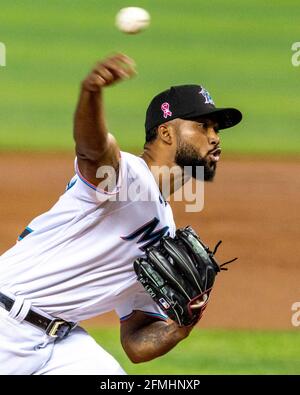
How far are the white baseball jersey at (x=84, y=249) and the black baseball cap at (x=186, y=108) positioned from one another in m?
0.41

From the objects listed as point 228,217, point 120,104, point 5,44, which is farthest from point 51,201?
point 5,44

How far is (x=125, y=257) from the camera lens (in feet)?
13.3

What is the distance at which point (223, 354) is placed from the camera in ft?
21.9

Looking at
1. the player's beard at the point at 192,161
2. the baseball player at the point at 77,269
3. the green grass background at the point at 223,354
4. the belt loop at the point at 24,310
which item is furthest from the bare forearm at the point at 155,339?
the green grass background at the point at 223,354

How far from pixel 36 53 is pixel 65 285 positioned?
1158 centimetres

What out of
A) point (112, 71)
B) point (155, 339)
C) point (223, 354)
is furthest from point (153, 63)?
point (112, 71)

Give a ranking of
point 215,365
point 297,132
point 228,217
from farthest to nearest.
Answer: point 297,132 → point 228,217 → point 215,365

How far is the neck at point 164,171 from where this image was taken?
423 cm

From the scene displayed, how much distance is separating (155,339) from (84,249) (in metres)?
0.60

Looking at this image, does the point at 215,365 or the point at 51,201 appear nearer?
the point at 215,365

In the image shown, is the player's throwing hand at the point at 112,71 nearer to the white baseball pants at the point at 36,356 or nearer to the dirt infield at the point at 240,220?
the white baseball pants at the point at 36,356

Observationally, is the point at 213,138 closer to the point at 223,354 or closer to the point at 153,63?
Result: the point at 223,354

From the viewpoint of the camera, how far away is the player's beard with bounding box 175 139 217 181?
4.23 meters

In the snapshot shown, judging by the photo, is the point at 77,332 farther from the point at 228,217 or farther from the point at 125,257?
the point at 228,217
